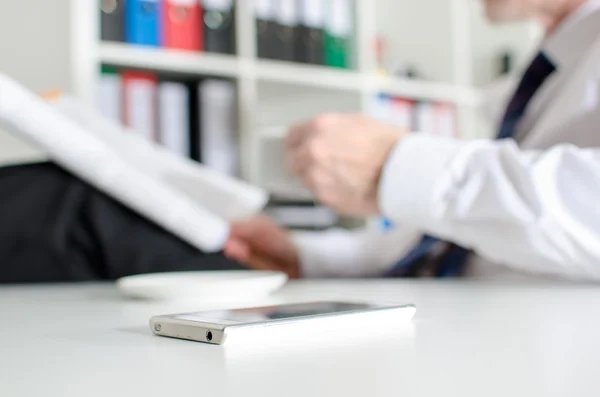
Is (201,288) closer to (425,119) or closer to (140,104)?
(140,104)

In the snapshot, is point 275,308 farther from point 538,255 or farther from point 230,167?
point 230,167

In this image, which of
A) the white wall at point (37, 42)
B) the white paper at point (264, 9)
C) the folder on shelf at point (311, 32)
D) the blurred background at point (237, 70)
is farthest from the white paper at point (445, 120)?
the white wall at point (37, 42)

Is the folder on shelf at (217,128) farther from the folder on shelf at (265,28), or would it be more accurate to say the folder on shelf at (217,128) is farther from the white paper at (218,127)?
the folder on shelf at (265,28)

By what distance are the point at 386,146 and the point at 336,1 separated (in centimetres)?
141

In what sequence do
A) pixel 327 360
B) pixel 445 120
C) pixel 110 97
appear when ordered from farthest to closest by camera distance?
pixel 445 120 < pixel 110 97 < pixel 327 360

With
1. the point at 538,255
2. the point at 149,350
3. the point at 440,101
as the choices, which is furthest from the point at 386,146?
the point at 440,101

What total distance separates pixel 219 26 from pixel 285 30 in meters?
0.21

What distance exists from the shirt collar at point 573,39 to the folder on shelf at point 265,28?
1091 millimetres

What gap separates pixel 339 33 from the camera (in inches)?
86.4

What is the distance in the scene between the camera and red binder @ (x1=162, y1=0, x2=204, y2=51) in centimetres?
187

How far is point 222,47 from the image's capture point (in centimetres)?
197

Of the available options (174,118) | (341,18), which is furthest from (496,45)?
(174,118)

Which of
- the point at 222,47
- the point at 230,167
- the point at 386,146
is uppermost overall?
the point at 222,47

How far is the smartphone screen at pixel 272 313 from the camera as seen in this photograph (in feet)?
1.25
